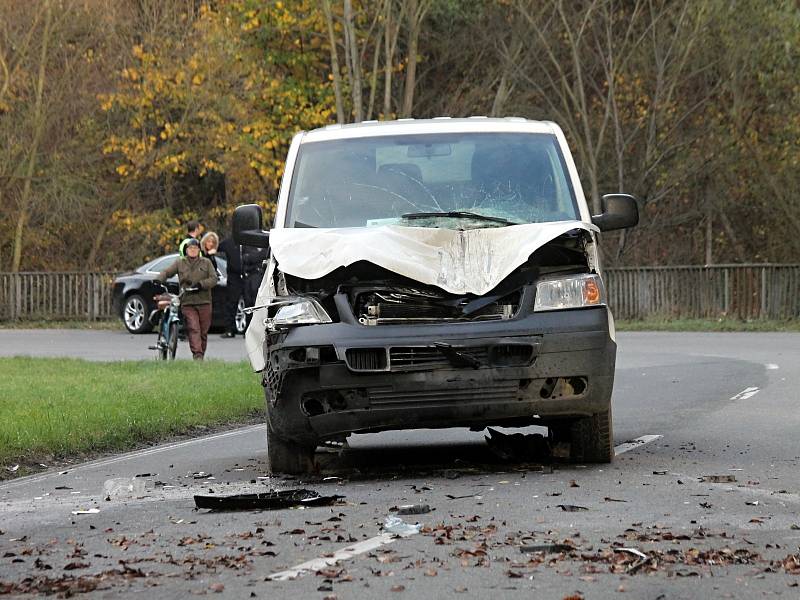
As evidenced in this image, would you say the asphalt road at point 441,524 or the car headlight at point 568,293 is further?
the car headlight at point 568,293

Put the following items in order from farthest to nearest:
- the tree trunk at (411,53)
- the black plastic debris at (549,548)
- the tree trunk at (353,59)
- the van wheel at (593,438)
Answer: the tree trunk at (411,53) < the tree trunk at (353,59) < the van wheel at (593,438) < the black plastic debris at (549,548)

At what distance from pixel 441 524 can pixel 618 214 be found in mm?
3795

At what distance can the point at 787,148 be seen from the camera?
40625mm

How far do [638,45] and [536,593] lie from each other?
118 ft

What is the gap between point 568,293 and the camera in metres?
10.2

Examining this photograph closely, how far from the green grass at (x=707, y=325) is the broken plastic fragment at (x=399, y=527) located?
1129 inches

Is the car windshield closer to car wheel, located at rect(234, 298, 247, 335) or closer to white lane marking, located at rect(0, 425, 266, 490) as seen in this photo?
white lane marking, located at rect(0, 425, 266, 490)

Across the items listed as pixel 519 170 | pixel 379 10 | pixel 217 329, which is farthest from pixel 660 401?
pixel 379 10

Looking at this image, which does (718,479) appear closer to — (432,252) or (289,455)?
(432,252)

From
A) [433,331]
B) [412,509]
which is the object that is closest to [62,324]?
[433,331]

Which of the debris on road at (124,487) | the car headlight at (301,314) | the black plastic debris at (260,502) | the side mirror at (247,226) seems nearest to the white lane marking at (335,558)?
the black plastic debris at (260,502)

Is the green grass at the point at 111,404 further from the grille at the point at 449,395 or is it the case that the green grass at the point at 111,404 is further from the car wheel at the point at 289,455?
the grille at the point at 449,395

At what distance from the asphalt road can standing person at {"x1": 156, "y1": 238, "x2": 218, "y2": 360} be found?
871 cm

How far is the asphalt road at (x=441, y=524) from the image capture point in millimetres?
6660
